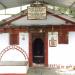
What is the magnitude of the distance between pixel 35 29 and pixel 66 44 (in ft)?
8.09

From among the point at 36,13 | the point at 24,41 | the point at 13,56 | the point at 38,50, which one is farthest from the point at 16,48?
the point at 36,13

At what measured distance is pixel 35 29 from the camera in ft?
90.1

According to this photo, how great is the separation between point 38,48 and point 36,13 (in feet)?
13.9

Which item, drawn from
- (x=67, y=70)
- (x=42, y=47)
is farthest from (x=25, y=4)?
(x=67, y=70)

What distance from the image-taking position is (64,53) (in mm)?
27891

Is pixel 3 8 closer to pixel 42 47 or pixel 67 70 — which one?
pixel 42 47

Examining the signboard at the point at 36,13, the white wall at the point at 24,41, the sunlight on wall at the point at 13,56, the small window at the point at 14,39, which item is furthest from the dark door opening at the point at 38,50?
the signboard at the point at 36,13

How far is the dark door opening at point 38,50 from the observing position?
2850cm

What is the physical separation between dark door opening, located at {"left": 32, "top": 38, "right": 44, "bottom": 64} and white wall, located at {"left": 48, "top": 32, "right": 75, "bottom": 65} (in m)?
0.84

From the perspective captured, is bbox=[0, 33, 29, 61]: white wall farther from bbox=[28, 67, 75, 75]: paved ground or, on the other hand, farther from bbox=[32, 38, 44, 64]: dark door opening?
bbox=[28, 67, 75, 75]: paved ground

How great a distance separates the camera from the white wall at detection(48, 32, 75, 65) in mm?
27859

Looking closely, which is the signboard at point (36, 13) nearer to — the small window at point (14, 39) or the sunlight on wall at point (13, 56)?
the small window at point (14, 39)

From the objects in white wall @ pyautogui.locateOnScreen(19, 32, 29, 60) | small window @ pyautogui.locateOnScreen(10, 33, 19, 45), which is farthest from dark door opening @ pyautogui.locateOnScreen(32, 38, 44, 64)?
small window @ pyautogui.locateOnScreen(10, 33, 19, 45)

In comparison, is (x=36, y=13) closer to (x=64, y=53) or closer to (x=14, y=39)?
(x=14, y=39)
